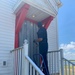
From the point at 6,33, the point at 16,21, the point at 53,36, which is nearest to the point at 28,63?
the point at 6,33

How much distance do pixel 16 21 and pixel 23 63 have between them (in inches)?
79.4

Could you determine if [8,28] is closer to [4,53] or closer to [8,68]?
[4,53]

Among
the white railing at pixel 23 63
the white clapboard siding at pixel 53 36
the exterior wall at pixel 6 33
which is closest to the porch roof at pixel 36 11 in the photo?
the exterior wall at pixel 6 33

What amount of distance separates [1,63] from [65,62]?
2247 millimetres

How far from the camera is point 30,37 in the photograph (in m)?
6.17

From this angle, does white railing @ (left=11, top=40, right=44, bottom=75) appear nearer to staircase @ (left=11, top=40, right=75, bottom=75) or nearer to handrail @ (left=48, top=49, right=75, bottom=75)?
staircase @ (left=11, top=40, right=75, bottom=75)

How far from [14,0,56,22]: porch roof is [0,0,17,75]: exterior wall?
1.08 ft

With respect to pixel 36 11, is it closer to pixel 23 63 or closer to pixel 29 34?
pixel 29 34

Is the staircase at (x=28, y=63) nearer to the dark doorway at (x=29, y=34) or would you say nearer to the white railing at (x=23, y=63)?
the white railing at (x=23, y=63)

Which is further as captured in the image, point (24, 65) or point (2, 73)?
point (2, 73)

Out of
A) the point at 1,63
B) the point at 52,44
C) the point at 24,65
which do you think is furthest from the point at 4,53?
the point at 52,44

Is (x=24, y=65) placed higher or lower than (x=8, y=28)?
lower

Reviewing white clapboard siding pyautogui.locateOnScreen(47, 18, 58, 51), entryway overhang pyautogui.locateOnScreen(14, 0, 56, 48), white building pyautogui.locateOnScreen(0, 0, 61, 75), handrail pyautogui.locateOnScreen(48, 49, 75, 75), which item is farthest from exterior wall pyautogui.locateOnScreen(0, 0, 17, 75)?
white clapboard siding pyautogui.locateOnScreen(47, 18, 58, 51)

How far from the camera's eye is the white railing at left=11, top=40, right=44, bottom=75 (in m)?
4.04
